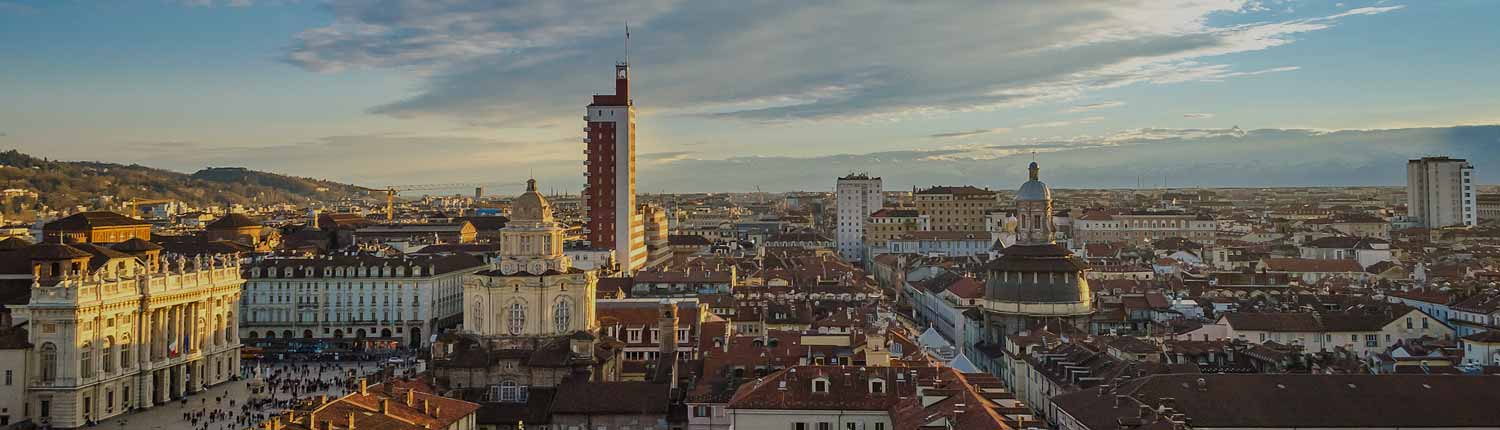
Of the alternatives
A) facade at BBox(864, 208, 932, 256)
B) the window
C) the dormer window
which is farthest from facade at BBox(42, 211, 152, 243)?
facade at BBox(864, 208, 932, 256)

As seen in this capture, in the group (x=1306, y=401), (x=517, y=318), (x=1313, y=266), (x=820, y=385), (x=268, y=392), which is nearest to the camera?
(x=1306, y=401)

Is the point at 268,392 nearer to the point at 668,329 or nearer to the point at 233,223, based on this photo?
the point at 668,329

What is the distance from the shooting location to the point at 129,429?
59.6m

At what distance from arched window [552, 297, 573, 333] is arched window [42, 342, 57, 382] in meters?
25.3

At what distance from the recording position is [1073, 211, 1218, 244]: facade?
18825 centimetres

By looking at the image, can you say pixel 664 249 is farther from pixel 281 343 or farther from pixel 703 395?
pixel 703 395

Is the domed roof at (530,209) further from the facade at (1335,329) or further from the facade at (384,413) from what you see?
the facade at (1335,329)

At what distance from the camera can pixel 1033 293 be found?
3344 inches

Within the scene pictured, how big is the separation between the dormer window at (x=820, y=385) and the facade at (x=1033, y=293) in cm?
4025

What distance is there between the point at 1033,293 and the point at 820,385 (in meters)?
43.7

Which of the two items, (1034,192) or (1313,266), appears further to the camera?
(1313,266)

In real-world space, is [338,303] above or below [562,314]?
below

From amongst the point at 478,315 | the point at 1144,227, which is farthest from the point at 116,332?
the point at 1144,227

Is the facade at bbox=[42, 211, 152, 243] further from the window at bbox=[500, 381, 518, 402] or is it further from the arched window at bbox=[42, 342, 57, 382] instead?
the window at bbox=[500, 381, 518, 402]
